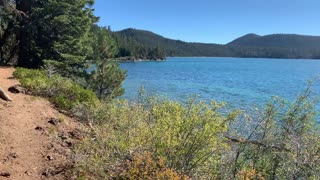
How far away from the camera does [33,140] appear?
8016 millimetres

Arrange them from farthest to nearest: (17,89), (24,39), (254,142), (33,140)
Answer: (24,39) < (17,89) < (33,140) < (254,142)

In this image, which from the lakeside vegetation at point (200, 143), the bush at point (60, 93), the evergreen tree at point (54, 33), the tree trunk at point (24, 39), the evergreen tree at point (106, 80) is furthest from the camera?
the evergreen tree at point (106, 80)

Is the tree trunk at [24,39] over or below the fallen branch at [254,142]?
over

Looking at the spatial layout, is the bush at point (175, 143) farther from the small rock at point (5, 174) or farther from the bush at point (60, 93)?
the bush at point (60, 93)

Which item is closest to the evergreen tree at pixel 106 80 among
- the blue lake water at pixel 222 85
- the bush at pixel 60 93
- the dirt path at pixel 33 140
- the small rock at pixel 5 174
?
the blue lake water at pixel 222 85

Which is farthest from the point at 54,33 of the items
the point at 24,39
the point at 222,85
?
the point at 222,85

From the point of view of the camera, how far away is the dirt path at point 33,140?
6668mm

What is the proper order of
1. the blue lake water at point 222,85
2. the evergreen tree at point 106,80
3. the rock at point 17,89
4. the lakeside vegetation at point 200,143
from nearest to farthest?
the lakeside vegetation at point 200,143, the rock at point 17,89, the evergreen tree at point 106,80, the blue lake water at point 222,85

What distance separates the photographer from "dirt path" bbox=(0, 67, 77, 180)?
6668mm

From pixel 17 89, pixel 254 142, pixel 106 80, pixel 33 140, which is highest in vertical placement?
pixel 17 89

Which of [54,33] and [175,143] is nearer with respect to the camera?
[175,143]

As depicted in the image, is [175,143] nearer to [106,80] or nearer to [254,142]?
[254,142]

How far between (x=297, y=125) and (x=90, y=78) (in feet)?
59.9

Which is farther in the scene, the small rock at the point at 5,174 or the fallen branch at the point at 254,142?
the fallen branch at the point at 254,142
